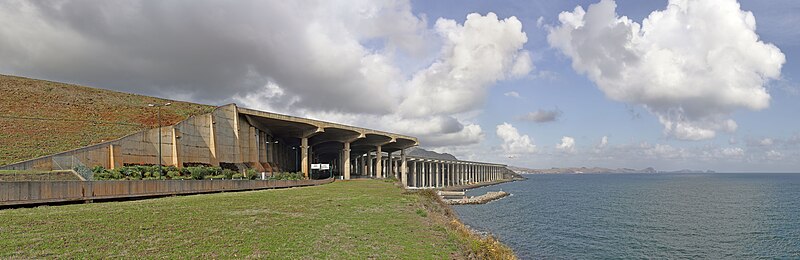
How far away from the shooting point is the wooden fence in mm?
21594

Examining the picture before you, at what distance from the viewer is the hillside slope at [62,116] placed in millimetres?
48000

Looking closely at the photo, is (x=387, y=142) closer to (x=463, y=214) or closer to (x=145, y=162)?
(x=463, y=214)

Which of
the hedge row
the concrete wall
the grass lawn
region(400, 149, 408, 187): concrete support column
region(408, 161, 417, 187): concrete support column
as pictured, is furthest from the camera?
region(408, 161, 417, 187): concrete support column

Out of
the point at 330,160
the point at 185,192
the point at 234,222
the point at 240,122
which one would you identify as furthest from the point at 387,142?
the point at 234,222

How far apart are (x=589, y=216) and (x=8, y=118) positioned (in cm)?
7257

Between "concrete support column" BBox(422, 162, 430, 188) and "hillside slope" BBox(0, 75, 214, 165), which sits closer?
"hillside slope" BBox(0, 75, 214, 165)

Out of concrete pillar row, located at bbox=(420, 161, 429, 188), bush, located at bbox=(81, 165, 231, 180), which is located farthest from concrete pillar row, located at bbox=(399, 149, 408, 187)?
bush, located at bbox=(81, 165, 231, 180)

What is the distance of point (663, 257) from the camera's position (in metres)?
37.0

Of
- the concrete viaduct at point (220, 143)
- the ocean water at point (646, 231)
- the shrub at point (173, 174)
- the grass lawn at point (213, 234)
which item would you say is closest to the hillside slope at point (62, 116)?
the concrete viaduct at point (220, 143)

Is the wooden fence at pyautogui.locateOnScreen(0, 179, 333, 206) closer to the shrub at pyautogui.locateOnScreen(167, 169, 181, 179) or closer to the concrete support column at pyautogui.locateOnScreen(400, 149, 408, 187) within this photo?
the shrub at pyautogui.locateOnScreen(167, 169, 181, 179)

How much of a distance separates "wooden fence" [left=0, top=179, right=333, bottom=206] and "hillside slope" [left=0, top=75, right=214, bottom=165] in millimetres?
19217

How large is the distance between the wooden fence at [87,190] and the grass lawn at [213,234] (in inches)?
92.0

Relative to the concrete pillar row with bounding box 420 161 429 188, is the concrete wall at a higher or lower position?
higher

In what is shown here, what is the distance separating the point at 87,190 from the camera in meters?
25.7
